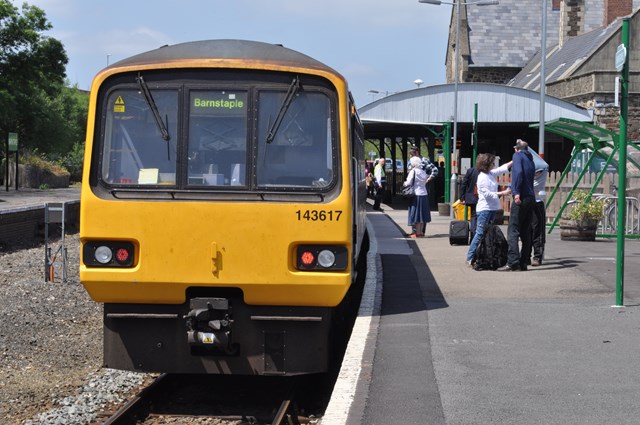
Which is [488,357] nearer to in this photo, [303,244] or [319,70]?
[303,244]

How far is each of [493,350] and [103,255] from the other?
316 centimetres

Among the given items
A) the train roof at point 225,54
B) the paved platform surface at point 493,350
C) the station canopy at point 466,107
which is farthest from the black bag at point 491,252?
the station canopy at point 466,107

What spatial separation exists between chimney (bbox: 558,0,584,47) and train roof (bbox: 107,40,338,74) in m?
47.9

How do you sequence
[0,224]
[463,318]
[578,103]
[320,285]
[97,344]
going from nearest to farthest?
[320,285] → [463,318] → [97,344] → [0,224] → [578,103]

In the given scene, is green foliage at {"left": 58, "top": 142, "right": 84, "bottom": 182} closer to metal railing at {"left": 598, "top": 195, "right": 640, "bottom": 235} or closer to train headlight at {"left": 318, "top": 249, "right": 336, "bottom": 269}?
metal railing at {"left": 598, "top": 195, "right": 640, "bottom": 235}

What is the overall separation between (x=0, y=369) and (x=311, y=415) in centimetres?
350

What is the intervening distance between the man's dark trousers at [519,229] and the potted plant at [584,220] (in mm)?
→ 5182

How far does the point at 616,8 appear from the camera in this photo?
48.4 m

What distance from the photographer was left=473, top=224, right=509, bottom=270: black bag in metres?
13.9

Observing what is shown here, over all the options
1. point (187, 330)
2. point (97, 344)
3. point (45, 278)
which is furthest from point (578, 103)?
point (187, 330)

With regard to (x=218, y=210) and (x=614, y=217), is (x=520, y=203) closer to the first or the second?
(x=218, y=210)

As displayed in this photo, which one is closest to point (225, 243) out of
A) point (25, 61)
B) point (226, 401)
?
point (226, 401)

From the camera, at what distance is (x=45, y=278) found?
16516 mm

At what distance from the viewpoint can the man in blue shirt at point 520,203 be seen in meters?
13.5
